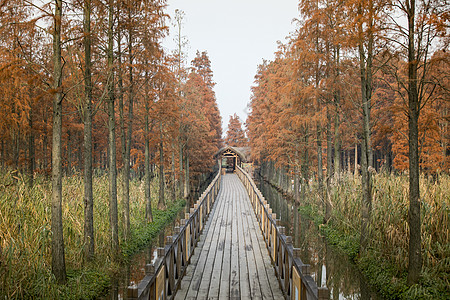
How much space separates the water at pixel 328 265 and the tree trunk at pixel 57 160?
4.47 m

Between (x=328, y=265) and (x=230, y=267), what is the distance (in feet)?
10.4

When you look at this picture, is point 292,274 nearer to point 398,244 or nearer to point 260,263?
point 260,263

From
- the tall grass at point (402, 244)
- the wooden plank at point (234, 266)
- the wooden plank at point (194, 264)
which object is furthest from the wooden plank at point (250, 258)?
the tall grass at point (402, 244)

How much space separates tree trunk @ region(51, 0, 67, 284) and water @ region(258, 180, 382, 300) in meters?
4.47

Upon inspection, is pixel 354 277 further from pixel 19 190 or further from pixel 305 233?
pixel 19 190

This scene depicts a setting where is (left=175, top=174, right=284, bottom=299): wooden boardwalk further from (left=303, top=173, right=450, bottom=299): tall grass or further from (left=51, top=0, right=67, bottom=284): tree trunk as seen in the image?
(left=303, top=173, right=450, bottom=299): tall grass

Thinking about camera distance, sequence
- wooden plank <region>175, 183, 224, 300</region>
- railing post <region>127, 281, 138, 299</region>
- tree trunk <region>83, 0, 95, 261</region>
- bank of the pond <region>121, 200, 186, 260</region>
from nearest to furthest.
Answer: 1. railing post <region>127, 281, 138, 299</region>
2. wooden plank <region>175, 183, 224, 300</region>
3. tree trunk <region>83, 0, 95, 261</region>
4. bank of the pond <region>121, 200, 186, 260</region>

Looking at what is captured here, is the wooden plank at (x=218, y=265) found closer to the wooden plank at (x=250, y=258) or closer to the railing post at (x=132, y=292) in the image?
the wooden plank at (x=250, y=258)

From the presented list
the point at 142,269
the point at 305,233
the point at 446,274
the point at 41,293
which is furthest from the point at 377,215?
the point at 41,293

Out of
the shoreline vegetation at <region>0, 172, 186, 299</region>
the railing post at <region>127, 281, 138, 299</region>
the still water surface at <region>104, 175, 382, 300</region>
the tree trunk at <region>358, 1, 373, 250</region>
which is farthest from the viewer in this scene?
the tree trunk at <region>358, 1, 373, 250</region>

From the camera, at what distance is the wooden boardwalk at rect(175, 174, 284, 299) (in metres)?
5.67

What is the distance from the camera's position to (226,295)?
554 centimetres

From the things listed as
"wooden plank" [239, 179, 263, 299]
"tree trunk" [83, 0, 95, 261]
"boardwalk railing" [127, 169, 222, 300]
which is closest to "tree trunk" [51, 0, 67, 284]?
"tree trunk" [83, 0, 95, 261]

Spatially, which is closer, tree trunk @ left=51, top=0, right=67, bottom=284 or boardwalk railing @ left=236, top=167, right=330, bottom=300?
boardwalk railing @ left=236, top=167, right=330, bottom=300
